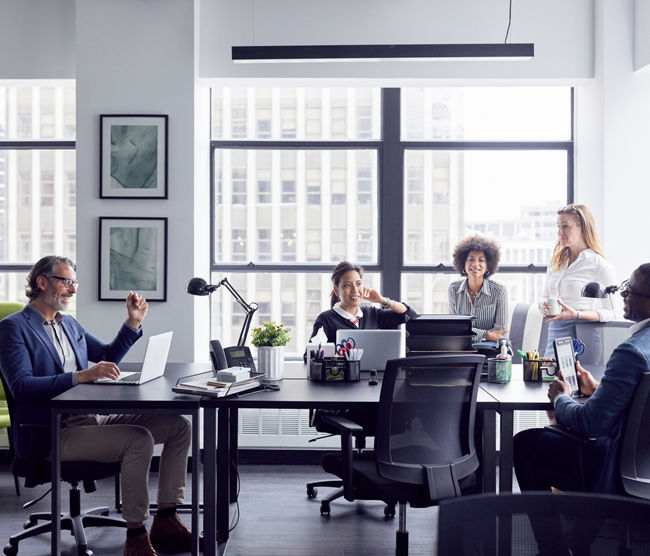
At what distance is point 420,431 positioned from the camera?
2.50m

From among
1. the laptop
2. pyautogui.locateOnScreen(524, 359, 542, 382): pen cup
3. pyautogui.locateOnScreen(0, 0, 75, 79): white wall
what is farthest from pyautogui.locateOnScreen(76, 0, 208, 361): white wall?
pyautogui.locateOnScreen(524, 359, 542, 382): pen cup

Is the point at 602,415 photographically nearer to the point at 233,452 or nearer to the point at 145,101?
the point at 233,452

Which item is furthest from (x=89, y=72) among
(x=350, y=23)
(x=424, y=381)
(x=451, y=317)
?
(x=424, y=381)

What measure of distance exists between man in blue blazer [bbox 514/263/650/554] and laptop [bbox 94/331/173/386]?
1.67 m

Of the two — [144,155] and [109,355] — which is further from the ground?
[144,155]

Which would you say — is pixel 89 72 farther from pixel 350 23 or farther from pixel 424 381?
pixel 424 381

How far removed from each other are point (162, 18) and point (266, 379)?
2.58 m

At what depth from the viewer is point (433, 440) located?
8.25 feet

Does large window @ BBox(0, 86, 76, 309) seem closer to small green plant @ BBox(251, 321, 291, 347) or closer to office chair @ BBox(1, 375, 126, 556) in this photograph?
office chair @ BBox(1, 375, 126, 556)

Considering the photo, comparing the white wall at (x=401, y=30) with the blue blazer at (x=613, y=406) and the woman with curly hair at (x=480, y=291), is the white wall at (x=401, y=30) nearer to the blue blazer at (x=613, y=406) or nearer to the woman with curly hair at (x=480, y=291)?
the woman with curly hair at (x=480, y=291)

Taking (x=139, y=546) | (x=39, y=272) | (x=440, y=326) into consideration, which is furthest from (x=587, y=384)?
(x=39, y=272)

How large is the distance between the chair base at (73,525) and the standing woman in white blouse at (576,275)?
2.48 metres

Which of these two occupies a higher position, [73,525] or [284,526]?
[73,525]

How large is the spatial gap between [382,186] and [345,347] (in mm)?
A: 1860
